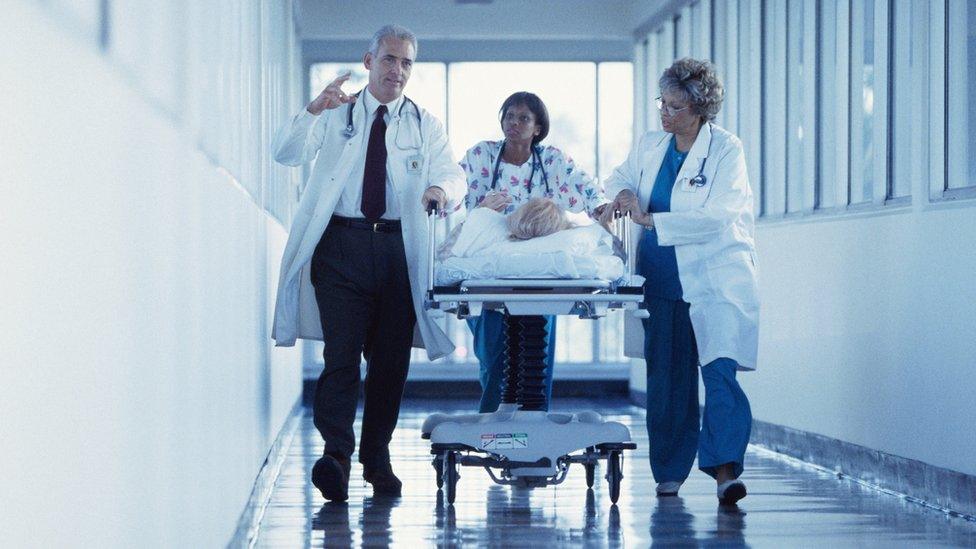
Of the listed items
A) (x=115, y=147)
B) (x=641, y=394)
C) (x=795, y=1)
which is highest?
(x=795, y=1)

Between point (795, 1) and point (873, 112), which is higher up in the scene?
point (795, 1)

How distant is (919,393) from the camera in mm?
4465

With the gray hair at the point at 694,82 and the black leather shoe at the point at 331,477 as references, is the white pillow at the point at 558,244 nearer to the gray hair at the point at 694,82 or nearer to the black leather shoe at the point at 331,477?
the gray hair at the point at 694,82

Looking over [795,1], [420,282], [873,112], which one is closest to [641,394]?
[795,1]

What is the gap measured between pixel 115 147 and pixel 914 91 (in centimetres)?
346

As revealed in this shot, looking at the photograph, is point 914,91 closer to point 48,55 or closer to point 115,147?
point 115,147

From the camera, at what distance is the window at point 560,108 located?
9.30 meters

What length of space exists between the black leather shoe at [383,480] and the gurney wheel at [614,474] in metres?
0.73

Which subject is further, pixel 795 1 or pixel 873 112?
pixel 795 1

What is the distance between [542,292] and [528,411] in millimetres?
503

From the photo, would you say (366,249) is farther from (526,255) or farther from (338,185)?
(526,255)

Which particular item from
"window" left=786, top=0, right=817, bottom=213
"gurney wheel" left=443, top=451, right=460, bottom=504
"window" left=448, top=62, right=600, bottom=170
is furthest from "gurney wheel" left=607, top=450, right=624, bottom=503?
"window" left=448, top=62, right=600, bottom=170

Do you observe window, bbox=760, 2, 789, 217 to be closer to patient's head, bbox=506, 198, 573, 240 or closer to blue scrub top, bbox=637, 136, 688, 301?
blue scrub top, bbox=637, 136, 688, 301

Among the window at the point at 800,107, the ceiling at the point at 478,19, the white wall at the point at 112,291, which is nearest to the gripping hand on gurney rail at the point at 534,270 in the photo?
the white wall at the point at 112,291
